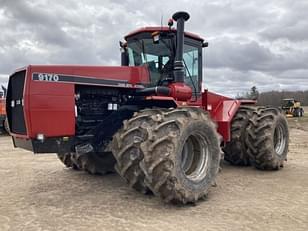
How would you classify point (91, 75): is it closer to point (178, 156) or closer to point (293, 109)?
A: point (178, 156)

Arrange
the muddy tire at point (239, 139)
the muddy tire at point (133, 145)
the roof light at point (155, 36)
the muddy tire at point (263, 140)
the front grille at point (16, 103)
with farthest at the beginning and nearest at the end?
1. the muddy tire at point (239, 139)
2. the muddy tire at point (263, 140)
3. the roof light at point (155, 36)
4. the front grille at point (16, 103)
5. the muddy tire at point (133, 145)

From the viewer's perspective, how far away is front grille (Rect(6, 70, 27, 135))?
5160 millimetres

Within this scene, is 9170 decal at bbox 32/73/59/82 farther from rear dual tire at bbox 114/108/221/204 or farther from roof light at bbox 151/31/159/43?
roof light at bbox 151/31/159/43

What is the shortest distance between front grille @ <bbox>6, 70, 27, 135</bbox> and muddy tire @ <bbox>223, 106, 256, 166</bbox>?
4.63 meters

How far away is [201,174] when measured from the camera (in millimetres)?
5723

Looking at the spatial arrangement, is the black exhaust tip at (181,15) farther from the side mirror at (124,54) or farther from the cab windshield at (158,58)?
the side mirror at (124,54)

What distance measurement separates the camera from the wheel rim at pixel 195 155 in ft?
19.1

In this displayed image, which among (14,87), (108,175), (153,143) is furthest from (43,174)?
(153,143)

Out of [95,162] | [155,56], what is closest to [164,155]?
[155,56]

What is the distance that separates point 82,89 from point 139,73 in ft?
3.62

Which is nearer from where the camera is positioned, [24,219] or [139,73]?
[24,219]

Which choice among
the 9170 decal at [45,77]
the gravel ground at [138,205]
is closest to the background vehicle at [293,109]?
the gravel ground at [138,205]

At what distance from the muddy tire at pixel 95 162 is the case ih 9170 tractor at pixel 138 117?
2cm

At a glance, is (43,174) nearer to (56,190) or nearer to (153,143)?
(56,190)
